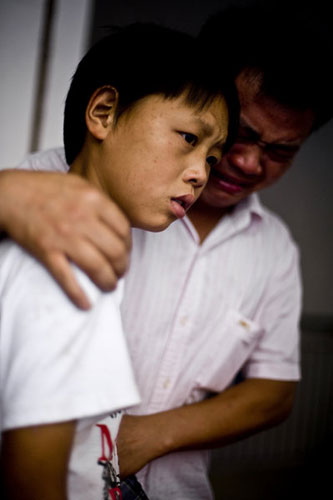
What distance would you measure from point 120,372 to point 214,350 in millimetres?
617

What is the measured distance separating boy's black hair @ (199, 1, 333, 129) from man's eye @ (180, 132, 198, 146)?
13.7 inches

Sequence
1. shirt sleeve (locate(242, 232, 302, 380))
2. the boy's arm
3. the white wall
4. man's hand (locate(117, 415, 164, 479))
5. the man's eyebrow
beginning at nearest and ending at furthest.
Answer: the boy's arm, man's hand (locate(117, 415, 164, 479)), the man's eyebrow, shirt sleeve (locate(242, 232, 302, 380)), the white wall

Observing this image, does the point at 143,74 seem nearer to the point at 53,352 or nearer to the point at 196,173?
the point at 196,173

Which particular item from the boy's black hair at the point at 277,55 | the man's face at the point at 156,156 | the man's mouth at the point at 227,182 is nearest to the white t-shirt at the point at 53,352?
the man's face at the point at 156,156

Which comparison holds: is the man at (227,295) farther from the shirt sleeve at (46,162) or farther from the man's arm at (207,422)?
the shirt sleeve at (46,162)

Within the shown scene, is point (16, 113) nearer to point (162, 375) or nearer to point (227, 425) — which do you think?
point (162, 375)

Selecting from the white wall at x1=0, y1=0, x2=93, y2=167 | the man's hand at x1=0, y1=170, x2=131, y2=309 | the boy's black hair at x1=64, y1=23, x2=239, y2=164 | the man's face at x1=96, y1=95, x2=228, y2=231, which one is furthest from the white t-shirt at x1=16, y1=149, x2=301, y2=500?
the white wall at x1=0, y1=0, x2=93, y2=167

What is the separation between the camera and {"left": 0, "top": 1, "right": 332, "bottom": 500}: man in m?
1.02

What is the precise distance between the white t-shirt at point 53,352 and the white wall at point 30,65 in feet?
4.14

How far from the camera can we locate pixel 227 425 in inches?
41.1

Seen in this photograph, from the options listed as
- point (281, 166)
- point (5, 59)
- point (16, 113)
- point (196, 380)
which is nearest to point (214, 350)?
point (196, 380)

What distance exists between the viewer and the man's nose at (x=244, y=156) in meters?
1.03

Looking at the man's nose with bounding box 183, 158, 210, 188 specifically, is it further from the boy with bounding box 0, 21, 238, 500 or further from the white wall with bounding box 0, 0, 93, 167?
the white wall with bounding box 0, 0, 93, 167

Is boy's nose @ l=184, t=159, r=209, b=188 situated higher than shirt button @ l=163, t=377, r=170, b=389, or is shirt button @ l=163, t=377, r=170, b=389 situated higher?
boy's nose @ l=184, t=159, r=209, b=188
